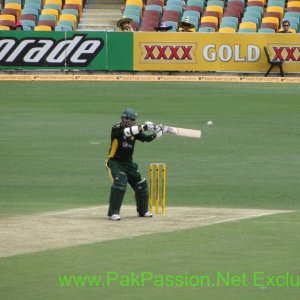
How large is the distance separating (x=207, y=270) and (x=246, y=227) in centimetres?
362

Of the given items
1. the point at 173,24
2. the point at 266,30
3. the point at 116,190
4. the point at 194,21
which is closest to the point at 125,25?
the point at 173,24

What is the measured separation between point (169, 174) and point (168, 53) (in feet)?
59.5

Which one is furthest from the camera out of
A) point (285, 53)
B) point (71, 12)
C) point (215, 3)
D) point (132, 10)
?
point (71, 12)

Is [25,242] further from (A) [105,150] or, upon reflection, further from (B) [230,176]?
(A) [105,150]

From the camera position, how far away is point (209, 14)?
164 ft

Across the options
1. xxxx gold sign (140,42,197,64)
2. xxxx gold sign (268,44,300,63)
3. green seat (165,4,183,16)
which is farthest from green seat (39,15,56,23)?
xxxx gold sign (268,44,300,63)

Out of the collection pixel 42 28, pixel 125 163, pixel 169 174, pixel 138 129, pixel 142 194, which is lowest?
pixel 142 194

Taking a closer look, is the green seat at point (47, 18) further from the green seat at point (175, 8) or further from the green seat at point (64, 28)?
the green seat at point (175, 8)

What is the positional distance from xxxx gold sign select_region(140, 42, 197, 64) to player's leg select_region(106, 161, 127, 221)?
25.0 metres

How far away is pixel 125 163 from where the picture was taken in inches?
798

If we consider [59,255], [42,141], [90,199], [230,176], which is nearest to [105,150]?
[42,141]

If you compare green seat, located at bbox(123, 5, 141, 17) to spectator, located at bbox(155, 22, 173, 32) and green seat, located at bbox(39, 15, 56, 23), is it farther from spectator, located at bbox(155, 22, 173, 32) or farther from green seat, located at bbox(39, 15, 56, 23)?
spectator, located at bbox(155, 22, 173, 32)

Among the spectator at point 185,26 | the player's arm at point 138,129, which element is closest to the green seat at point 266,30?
the spectator at point 185,26

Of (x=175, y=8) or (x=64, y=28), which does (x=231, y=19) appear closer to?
(x=175, y=8)
